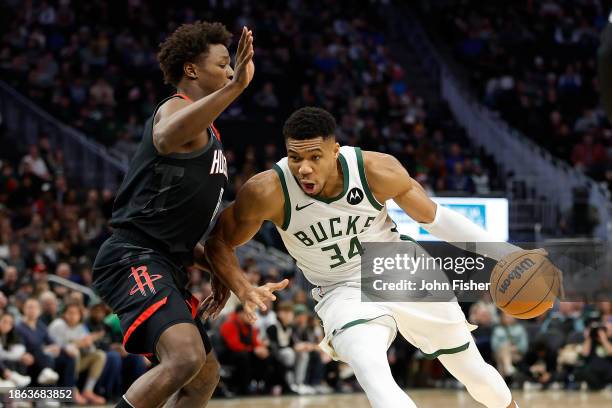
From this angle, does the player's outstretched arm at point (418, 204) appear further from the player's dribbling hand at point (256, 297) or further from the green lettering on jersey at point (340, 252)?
the player's dribbling hand at point (256, 297)

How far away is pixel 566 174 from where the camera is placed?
18.7 m

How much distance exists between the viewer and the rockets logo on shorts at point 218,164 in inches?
199

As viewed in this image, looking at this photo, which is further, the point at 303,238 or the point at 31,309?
the point at 31,309

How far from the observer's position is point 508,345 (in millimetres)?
13398

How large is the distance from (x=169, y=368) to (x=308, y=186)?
1249 millimetres

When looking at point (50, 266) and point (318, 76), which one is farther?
point (318, 76)

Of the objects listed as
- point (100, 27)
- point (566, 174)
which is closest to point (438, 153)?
point (566, 174)

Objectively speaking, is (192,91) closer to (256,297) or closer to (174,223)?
(174,223)

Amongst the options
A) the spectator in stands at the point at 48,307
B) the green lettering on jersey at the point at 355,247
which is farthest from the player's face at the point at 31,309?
the green lettering on jersey at the point at 355,247

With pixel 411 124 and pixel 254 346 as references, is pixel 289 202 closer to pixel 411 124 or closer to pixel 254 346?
pixel 254 346

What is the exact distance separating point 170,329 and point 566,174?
49.8ft

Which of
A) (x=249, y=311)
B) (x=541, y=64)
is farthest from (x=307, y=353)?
(x=541, y=64)

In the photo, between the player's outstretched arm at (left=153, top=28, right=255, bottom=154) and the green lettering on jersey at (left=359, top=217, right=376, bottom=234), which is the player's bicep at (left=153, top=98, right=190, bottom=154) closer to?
the player's outstretched arm at (left=153, top=28, right=255, bottom=154)

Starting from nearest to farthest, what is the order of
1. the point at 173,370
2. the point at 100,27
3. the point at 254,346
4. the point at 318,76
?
the point at 173,370, the point at 254,346, the point at 100,27, the point at 318,76
